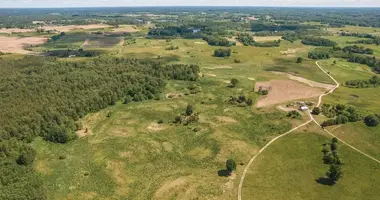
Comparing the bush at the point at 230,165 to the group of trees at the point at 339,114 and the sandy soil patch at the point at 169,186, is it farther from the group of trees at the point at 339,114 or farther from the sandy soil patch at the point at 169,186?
the group of trees at the point at 339,114

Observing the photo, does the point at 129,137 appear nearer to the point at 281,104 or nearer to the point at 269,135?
the point at 269,135

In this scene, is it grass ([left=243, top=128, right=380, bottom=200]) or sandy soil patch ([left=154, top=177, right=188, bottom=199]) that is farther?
grass ([left=243, top=128, right=380, bottom=200])

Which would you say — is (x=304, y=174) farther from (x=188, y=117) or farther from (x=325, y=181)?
(x=188, y=117)

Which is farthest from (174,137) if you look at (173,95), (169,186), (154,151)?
(173,95)

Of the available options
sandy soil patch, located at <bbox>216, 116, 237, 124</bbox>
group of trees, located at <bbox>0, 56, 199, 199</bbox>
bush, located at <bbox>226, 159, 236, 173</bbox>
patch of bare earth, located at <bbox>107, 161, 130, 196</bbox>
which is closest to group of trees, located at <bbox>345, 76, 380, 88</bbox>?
group of trees, located at <bbox>0, 56, 199, 199</bbox>

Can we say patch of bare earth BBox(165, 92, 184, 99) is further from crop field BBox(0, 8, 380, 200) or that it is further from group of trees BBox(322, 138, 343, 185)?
group of trees BBox(322, 138, 343, 185)

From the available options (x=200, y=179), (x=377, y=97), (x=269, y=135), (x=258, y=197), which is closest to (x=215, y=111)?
(x=269, y=135)

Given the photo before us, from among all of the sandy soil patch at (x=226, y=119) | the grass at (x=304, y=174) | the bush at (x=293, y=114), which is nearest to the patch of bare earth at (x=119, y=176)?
the grass at (x=304, y=174)
